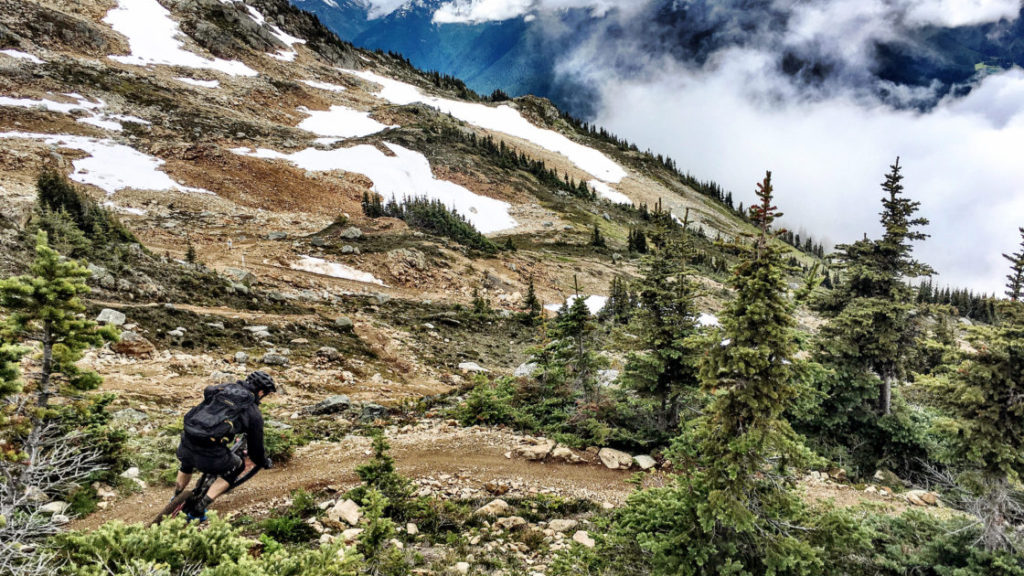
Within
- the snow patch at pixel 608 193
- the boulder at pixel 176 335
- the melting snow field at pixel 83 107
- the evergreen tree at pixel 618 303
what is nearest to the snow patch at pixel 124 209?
the melting snow field at pixel 83 107

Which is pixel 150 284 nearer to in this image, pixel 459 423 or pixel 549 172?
pixel 459 423

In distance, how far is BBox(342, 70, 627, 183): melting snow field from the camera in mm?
99438

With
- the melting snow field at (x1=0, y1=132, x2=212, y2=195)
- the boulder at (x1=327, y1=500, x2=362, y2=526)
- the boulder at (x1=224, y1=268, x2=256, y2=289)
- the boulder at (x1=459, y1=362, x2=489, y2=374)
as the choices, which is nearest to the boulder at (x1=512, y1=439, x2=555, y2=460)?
the boulder at (x1=327, y1=500, x2=362, y2=526)

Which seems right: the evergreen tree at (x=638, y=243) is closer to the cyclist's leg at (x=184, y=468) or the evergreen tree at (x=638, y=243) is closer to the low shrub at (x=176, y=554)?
the cyclist's leg at (x=184, y=468)

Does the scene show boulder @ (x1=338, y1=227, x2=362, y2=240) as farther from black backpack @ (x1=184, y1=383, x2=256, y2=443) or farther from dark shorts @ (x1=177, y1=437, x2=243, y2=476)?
dark shorts @ (x1=177, y1=437, x2=243, y2=476)

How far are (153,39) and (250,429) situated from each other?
3603 inches

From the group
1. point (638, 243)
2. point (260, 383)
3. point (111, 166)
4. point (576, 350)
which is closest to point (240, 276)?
point (576, 350)

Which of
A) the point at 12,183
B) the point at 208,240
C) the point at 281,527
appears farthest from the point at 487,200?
the point at 281,527

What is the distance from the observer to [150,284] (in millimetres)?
17984

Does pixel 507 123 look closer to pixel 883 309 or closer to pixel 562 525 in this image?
pixel 883 309

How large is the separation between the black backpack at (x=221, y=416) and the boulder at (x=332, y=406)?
8194mm

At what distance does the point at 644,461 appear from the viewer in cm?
1154

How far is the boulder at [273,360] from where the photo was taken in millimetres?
15477

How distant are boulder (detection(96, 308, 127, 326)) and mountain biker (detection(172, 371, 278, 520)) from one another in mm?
12146
